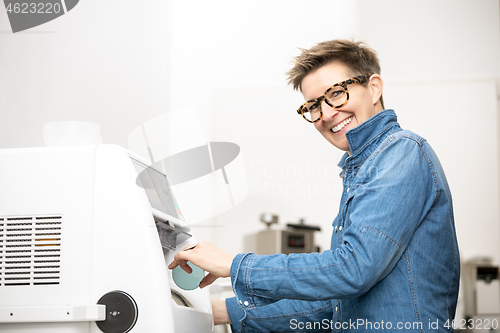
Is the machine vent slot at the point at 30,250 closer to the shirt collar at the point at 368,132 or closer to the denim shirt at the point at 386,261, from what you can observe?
the denim shirt at the point at 386,261

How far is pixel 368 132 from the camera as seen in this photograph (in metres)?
1.20

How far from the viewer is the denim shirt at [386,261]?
0.99m

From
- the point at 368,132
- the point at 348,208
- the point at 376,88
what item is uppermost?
the point at 376,88

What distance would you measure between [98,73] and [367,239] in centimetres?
134

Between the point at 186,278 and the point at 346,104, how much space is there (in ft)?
1.85

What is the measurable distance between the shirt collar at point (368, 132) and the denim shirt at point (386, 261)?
5cm

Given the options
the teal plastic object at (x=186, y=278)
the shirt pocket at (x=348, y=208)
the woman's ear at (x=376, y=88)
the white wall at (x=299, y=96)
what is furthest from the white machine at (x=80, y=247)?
the white wall at (x=299, y=96)

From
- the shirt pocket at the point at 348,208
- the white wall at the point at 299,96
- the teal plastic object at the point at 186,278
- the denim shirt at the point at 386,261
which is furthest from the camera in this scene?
the white wall at the point at 299,96

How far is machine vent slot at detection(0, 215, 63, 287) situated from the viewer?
3.43ft

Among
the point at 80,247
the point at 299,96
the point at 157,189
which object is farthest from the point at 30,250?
the point at 299,96

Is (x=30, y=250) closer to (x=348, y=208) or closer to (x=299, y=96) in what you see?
(x=348, y=208)

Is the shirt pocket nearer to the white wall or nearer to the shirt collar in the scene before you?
the shirt collar

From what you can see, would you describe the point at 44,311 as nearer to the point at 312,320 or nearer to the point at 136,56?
the point at 312,320

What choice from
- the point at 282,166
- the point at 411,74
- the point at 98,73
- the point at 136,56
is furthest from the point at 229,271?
the point at 411,74
